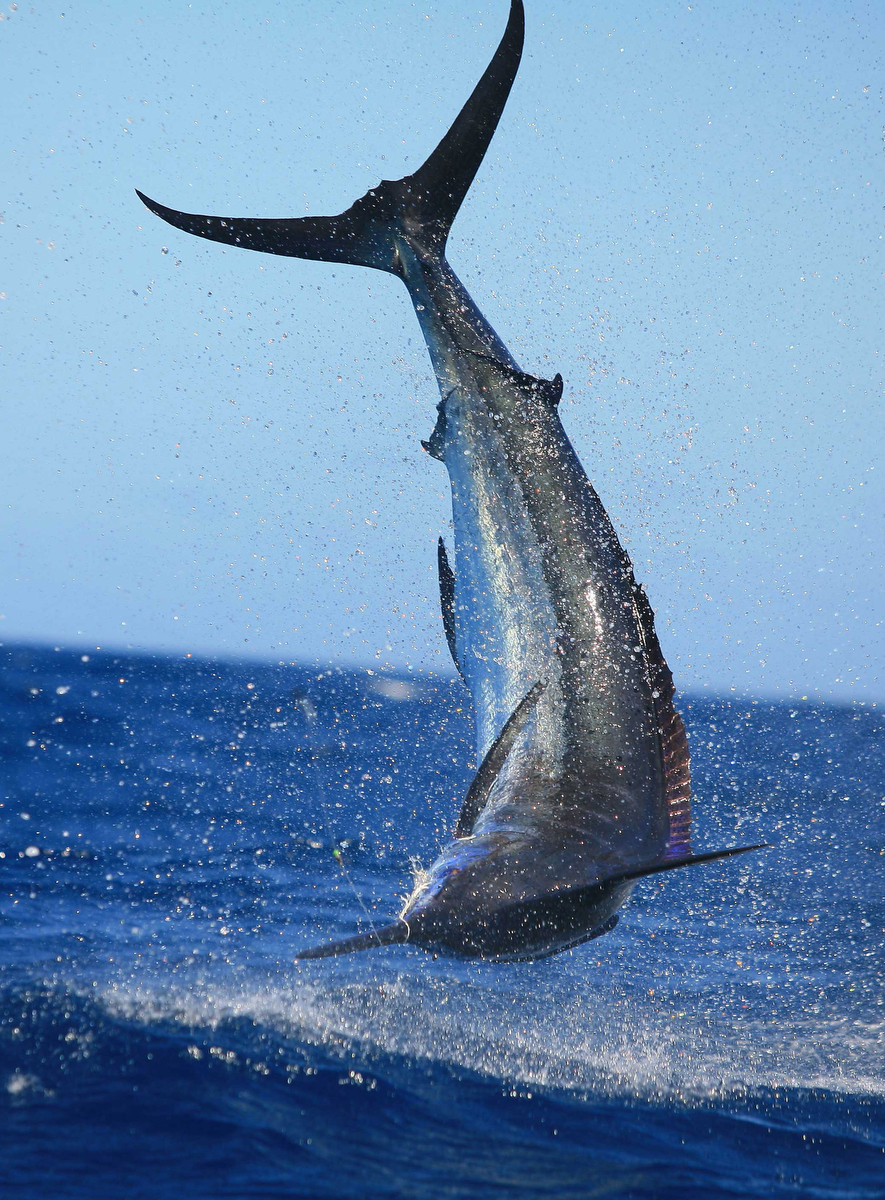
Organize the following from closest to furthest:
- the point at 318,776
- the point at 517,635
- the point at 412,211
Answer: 1. the point at 517,635
2. the point at 412,211
3. the point at 318,776

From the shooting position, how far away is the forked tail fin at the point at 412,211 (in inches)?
223

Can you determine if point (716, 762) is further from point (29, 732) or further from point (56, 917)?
point (56, 917)

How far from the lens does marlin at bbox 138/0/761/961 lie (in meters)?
3.91

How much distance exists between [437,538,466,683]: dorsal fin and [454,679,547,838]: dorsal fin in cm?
72

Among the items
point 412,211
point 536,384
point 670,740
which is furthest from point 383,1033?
point 412,211

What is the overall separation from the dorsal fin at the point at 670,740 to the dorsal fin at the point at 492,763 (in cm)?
59

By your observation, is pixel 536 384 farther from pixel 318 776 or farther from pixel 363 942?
pixel 318 776

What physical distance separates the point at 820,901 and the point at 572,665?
6.34m

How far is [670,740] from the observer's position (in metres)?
4.70

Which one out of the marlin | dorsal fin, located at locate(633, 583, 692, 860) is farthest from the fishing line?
dorsal fin, located at locate(633, 583, 692, 860)

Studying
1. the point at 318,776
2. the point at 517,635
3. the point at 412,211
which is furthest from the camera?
the point at 318,776

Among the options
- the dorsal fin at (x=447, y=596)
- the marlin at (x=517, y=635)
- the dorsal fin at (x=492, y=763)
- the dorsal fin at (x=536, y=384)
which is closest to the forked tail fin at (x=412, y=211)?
the marlin at (x=517, y=635)

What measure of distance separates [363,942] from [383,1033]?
1.77m

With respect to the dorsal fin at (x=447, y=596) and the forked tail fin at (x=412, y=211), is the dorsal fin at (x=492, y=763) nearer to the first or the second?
the dorsal fin at (x=447, y=596)
